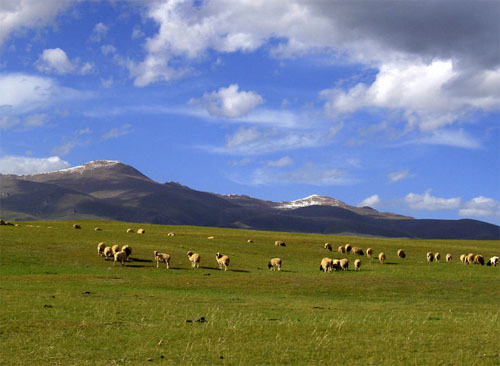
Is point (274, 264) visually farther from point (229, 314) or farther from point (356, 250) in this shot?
point (229, 314)

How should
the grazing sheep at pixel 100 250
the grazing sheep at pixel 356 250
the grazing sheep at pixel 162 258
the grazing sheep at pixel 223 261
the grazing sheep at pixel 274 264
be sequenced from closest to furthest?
the grazing sheep at pixel 162 258 < the grazing sheep at pixel 223 261 < the grazing sheep at pixel 274 264 < the grazing sheep at pixel 100 250 < the grazing sheep at pixel 356 250

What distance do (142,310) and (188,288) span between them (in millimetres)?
13957

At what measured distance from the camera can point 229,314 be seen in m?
26.5

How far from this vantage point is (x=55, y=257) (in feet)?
177

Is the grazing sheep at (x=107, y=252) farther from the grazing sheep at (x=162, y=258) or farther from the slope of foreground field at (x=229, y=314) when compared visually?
the grazing sheep at (x=162, y=258)

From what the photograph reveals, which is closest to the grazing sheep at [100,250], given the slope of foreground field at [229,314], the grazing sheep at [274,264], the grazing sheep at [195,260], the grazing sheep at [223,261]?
the slope of foreground field at [229,314]

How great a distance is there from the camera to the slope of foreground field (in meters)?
18.2

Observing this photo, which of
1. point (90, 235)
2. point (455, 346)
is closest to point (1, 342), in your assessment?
point (455, 346)

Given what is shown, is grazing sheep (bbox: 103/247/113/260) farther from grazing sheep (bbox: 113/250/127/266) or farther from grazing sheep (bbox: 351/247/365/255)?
grazing sheep (bbox: 351/247/365/255)

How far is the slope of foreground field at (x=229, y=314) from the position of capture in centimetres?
1819

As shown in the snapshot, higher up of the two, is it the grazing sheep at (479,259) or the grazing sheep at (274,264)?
the grazing sheep at (479,259)

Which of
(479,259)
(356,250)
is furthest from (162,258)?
(479,259)

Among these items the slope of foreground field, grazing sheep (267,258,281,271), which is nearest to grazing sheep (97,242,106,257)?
the slope of foreground field

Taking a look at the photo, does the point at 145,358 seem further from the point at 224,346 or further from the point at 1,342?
the point at 1,342
